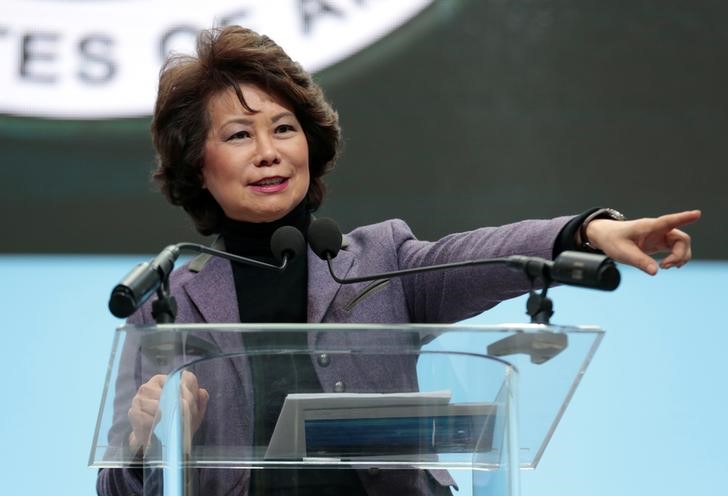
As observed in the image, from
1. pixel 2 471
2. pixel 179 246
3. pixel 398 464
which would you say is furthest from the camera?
pixel 2 471

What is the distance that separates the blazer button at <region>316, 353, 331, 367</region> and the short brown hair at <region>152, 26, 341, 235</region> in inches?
29.8

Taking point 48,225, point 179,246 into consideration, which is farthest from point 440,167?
point 179,246

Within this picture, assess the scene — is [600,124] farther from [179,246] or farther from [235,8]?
[179,246]

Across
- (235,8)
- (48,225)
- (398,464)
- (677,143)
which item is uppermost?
(235,8)

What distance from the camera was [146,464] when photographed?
1.32 m

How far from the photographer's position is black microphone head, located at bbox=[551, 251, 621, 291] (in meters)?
1.26

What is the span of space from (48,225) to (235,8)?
62 cm

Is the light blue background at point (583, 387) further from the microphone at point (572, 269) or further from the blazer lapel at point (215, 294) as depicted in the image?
the microphone at point (572, 269)

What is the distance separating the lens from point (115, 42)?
8.48 feet

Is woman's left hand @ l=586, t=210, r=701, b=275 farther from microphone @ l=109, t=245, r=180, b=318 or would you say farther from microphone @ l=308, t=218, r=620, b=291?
microphone @ l=109, t=245, r=180, b=318

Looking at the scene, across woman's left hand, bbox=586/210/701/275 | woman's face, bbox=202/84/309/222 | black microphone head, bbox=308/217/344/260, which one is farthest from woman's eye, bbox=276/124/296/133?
woman's left hand, bbox=586/210/701/275

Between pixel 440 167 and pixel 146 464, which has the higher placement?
pixel 440 167

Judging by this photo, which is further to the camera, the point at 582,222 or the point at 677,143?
the point at 677,143

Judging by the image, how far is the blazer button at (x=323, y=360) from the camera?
1.27 m
